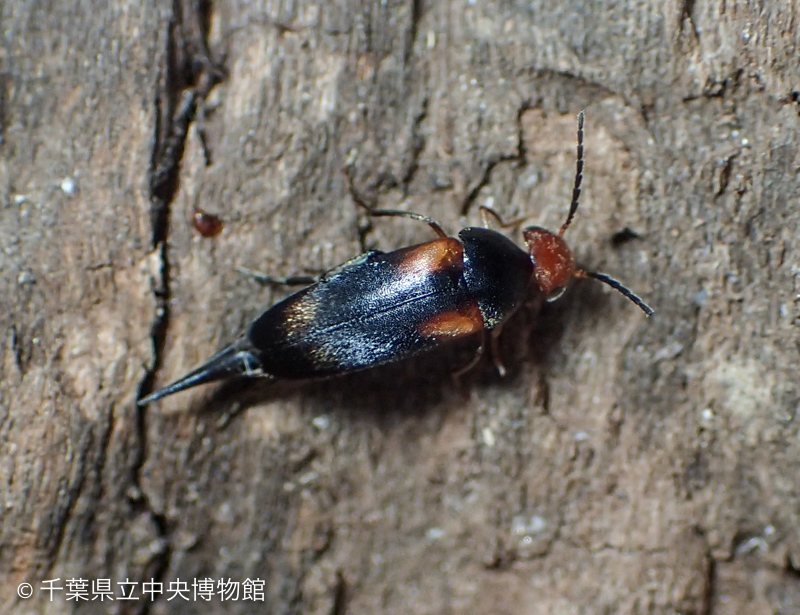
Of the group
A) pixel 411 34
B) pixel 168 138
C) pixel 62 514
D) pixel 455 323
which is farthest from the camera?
pixel 411 34

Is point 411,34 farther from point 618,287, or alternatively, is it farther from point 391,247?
point 618,287

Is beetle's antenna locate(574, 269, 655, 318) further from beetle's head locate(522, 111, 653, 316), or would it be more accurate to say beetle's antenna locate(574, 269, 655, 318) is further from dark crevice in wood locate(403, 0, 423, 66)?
dark crevice in wood locate(403, 0, 423, 66)

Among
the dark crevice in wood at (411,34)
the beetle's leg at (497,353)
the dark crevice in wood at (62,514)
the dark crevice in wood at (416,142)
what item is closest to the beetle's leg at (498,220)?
the dark crevice in wood at (416,142)

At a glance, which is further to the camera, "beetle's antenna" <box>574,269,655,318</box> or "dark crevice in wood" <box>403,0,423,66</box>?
"dark crevice in wood" <box>403,0,423,66</box>

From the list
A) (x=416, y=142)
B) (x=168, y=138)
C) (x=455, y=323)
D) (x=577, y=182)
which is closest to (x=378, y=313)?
(x=455, y=323)

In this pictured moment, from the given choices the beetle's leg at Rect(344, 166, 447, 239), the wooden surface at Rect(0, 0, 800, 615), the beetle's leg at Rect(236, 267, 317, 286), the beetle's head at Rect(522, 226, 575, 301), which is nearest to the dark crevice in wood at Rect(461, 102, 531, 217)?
the wooden surface at Rect(0, 0, 800, 615)

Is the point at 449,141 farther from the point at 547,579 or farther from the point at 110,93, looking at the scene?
the point at 547,579

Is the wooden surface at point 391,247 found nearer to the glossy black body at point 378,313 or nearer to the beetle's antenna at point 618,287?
the beetle's antenna at point 618,287
